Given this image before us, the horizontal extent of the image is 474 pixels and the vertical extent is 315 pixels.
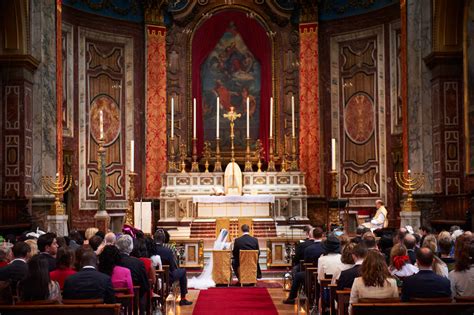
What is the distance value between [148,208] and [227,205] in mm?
2837

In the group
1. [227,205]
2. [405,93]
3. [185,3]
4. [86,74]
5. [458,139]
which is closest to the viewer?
[458,139]

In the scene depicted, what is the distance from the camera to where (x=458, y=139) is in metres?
18.2

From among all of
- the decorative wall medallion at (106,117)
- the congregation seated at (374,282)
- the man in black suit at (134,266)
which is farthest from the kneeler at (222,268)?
the decorative wall medallion at (106,117)

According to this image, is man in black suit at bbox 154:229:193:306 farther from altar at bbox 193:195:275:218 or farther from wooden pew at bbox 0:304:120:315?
altar at bbox 193:195:275:218

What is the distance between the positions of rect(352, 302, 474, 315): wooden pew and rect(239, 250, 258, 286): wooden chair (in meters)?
8.46

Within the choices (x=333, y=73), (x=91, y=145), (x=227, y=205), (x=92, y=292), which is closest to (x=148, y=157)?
(x=91, y=145)

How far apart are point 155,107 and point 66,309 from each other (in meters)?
17.8

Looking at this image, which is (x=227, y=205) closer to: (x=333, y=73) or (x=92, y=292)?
(x=333, y=73)

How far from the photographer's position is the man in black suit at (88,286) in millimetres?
7457

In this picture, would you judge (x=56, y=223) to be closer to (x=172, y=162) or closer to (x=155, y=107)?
(x=172, y=162)

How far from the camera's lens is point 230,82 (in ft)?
83.8

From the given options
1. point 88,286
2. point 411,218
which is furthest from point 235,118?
point 88,286

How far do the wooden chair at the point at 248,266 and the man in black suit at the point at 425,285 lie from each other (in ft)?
27.1

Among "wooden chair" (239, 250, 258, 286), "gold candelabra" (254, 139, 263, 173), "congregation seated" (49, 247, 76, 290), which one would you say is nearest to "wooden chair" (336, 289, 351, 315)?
"congregation seated" (49, 247, 76, 290)
